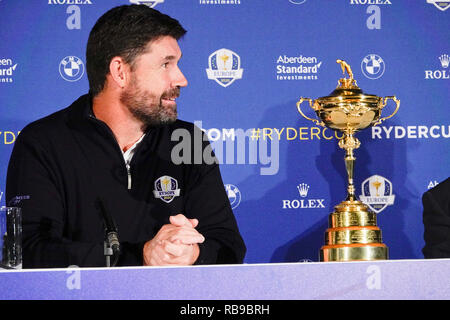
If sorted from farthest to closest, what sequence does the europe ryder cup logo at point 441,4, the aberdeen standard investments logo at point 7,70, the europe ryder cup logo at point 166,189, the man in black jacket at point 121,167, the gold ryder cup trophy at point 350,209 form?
1. the europe ryder cup logo at point 441,4
2. the aberdeen standard investments logo at point 7,70
3. the gold ryder cup trophy at point 350,209
4. the europe ryder cup logo at point 166,189
5. the man in black jacket at point 121,167

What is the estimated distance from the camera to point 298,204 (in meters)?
3.73

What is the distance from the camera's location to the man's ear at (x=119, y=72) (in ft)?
10.2

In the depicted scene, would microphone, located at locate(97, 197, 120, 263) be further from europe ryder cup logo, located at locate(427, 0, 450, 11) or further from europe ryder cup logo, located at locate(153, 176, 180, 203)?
europe ryder cup logo, located at locate(427, 0, 450, 11)

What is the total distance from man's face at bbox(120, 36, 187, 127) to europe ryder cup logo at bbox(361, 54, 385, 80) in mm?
1137

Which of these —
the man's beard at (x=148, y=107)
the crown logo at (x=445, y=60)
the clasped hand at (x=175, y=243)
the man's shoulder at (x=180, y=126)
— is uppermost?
the crown logo at (x=445, y=60)

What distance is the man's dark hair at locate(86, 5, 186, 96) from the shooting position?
10.00ft

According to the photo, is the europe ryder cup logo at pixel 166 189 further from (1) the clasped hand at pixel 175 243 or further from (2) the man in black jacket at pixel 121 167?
(1) the clasped hand at pixel 175 243

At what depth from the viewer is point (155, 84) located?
3090 millimetres

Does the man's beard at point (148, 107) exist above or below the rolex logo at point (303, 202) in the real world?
above

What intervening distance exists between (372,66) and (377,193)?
66 cm

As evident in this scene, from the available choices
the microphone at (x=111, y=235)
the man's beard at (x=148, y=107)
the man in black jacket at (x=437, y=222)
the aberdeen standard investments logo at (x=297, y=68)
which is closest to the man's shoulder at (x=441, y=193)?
the man in black jacket at (x=437, y=222)

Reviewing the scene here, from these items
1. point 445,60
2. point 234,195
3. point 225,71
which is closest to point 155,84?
point 225,71

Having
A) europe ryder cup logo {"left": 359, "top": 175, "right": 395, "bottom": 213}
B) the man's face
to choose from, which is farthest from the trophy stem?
the man's face

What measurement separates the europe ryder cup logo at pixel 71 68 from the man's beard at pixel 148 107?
72 cm
